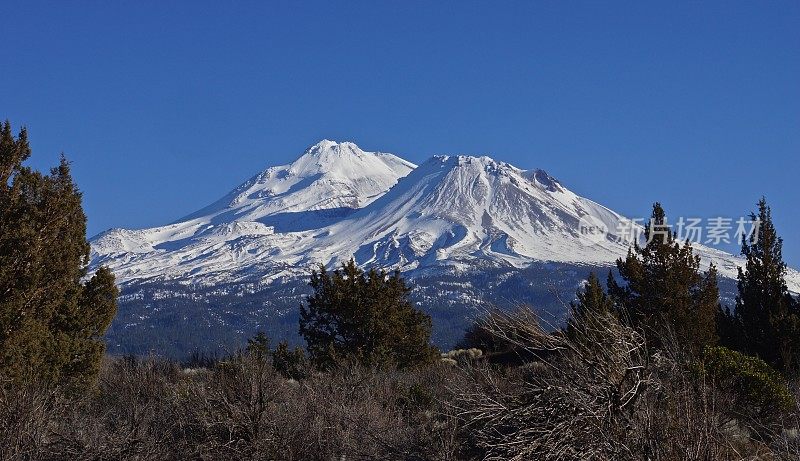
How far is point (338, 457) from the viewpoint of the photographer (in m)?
12.9

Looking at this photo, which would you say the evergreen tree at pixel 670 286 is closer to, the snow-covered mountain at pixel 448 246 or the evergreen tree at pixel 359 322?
the evergreen tree at pixel 359 322

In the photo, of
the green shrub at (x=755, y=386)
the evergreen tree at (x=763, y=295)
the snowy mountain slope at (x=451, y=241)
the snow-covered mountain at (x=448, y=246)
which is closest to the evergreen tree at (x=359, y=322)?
the evergreen tree at (x=763, y=295)

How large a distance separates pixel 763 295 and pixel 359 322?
11.2m

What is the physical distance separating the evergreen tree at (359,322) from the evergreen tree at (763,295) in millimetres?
9457

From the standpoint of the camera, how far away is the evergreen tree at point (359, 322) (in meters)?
27.9

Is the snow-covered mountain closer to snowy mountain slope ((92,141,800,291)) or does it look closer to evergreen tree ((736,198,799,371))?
snowy mountain slope ((92,141,800,291))

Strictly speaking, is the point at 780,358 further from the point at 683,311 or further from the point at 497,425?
the point at 497,425

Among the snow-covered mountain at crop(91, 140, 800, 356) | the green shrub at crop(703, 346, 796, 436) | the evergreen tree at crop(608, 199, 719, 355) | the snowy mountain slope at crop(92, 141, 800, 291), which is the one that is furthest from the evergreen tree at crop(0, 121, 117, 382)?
the snowy mountain slope at crop(92, 141, 800, 291)

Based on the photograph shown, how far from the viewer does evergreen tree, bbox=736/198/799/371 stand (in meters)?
23.8

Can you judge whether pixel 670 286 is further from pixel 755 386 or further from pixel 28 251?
pixel 28 251

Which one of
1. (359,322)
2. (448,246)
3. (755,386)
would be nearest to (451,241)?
(448,246)

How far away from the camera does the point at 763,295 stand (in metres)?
24.7

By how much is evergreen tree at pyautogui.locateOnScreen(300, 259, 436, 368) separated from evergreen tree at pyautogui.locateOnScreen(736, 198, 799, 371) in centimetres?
946

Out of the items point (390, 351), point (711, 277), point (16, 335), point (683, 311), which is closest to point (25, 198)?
point (16, 335)
